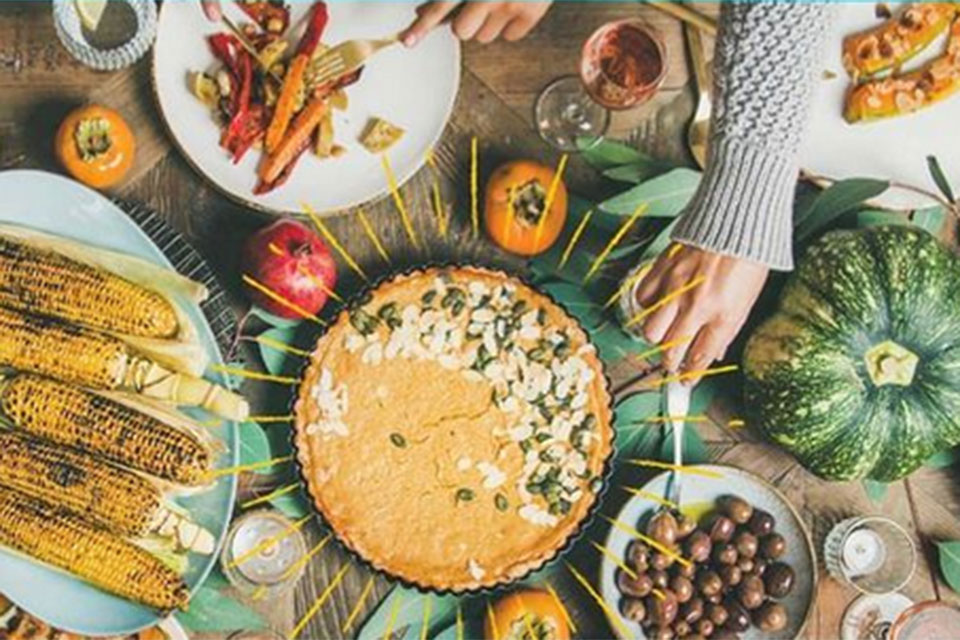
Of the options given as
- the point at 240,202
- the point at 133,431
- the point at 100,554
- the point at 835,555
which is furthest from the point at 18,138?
the point at 835,555

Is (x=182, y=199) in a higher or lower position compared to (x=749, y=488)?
higher

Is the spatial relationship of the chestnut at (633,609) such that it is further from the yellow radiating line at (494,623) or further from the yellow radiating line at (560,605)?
the yellow radiating line at (494,623)

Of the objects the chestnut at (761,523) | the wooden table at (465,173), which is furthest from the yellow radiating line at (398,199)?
the chestnut at (761,523)

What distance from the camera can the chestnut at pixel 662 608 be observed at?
200 cm

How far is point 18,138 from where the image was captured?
2.05m

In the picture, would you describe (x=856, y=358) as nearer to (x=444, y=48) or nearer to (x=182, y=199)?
(x=444, y=48)

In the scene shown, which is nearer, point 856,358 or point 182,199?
point 856,358

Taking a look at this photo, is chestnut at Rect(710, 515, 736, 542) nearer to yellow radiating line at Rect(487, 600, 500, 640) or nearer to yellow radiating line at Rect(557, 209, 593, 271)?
yellow radiating line at Rect(487, 600, 500, 640)

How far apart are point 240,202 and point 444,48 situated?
1.26 feet

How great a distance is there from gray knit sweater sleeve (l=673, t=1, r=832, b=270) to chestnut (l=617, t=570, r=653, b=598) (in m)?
0.55

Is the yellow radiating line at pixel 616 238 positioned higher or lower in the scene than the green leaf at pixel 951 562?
higher

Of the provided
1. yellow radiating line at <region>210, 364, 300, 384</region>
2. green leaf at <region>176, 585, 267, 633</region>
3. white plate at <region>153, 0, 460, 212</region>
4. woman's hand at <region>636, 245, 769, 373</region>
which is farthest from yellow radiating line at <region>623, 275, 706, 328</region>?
green leaf at <region>176, 585, 267, 633</region>

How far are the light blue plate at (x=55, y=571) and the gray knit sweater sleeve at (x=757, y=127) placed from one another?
0.76m

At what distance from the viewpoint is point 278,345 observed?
2014mm
